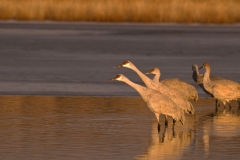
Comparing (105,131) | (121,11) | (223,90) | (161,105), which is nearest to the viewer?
(105,131)

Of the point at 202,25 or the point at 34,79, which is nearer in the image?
the point at 34,79

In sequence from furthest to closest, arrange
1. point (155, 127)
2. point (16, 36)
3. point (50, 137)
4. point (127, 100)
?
1. point (16, 36)
2. point (127, 100)
3. point (155, 127)
4. point (50, 137)

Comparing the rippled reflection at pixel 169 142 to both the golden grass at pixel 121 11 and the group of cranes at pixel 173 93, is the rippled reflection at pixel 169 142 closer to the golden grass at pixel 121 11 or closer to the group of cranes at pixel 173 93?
the group of cranes at pixel 173 93

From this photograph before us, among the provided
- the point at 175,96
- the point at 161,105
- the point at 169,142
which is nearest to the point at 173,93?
the point at 175,96

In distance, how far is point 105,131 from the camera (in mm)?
10633

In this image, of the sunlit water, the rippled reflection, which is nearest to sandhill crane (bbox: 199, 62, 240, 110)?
the sunlit water

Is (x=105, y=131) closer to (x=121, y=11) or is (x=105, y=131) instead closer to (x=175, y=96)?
(x=175, y=96)

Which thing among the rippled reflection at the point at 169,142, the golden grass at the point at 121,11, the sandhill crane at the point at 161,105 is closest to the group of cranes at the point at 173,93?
the sandhill crane at the point at 161,105

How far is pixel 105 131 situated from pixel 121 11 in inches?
953

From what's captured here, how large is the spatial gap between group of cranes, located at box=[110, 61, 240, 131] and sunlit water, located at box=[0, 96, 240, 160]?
0.77 ft

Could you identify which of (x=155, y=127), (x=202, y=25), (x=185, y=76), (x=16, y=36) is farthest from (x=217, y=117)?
(x=202, y=25)

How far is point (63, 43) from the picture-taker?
24.4m

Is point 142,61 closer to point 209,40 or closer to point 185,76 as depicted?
point 185,76

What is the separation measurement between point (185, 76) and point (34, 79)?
3383 millimetres
